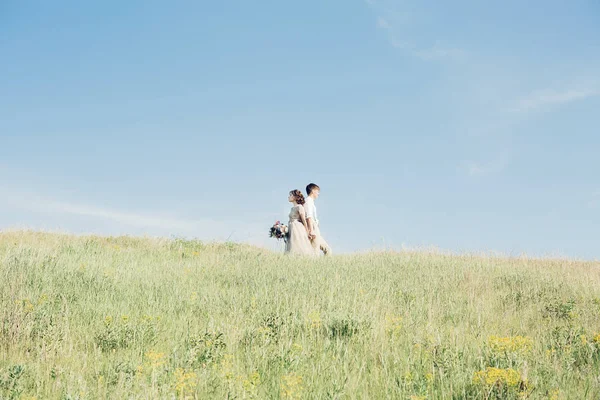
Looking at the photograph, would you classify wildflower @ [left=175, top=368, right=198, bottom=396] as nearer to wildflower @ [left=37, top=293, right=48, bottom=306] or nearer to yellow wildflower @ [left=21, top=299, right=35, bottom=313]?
yellow wildflower @ [left=21, top=299, right=35, bottom=313]

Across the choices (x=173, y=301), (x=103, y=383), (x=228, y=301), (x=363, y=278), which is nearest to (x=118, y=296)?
(x=173, y=301)

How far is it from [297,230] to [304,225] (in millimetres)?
387

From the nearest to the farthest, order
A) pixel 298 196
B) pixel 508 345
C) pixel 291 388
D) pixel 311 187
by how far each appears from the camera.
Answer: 1. pixel 291 388
2. pixel 508 345
3. pixel 311 187
4. pixel 298 196

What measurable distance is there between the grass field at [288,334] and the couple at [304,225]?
18.5 ft

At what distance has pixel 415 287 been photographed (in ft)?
28.2

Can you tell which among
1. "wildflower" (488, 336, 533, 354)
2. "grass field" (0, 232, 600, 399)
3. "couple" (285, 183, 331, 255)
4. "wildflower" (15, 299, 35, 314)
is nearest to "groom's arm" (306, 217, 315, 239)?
"couple" (285, 183, 331, 255)

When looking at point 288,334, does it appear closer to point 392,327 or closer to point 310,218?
point 392,327

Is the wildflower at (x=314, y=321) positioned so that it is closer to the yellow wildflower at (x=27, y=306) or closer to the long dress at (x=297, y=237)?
the yellow wildflower at (x=27, y=306)

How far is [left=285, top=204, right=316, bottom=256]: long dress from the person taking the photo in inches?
617

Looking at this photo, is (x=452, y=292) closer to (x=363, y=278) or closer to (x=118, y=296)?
(x=363, y=278)

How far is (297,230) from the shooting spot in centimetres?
1583

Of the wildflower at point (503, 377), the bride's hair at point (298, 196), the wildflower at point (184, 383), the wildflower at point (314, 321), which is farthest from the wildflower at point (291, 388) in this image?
the bride's hair at point (298, 196)

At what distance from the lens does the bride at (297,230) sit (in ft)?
51.5

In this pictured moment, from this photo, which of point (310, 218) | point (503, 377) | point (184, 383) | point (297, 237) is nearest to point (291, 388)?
point (184, 383)
